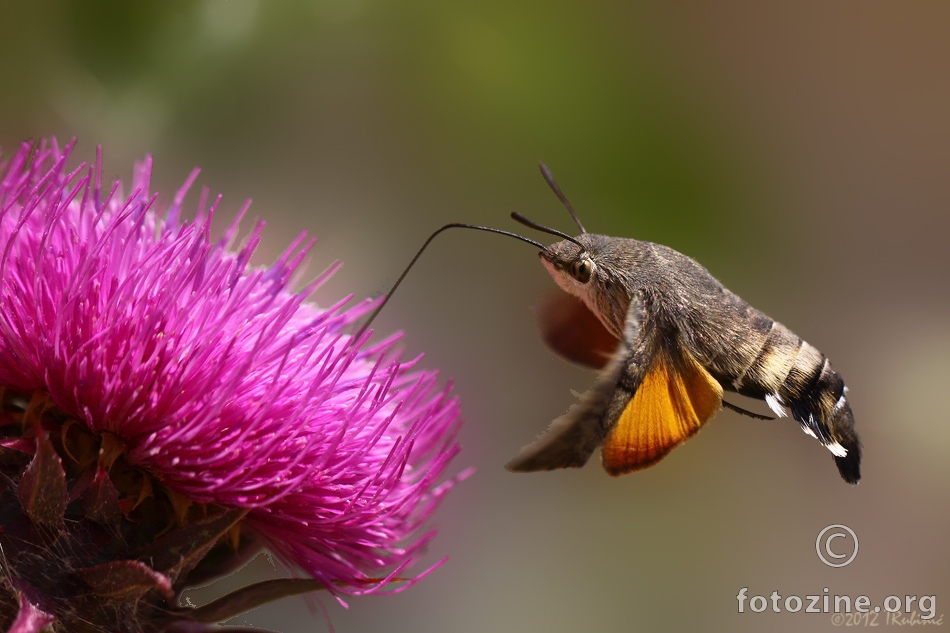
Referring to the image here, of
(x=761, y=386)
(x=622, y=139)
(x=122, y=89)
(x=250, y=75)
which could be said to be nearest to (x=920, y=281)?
(x=622, y=139)

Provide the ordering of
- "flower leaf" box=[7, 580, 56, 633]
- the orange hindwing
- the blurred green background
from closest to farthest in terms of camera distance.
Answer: "flower leaf" box=[7, 580, 56, 633]
the orange hindwing
the blurred green background

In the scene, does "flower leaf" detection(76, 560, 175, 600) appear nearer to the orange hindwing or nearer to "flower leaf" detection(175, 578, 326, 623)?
"flower leaf" detection(175, 578, 326, 623)

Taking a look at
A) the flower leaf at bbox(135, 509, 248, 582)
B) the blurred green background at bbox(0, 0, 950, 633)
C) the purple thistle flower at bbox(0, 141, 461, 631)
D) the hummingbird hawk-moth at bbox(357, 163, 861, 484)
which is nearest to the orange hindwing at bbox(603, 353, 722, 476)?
the hummingbird hawk-moth at bbox(357, 163, 861, 484)

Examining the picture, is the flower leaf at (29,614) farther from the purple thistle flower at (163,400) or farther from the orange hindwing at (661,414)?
the orange hindwing at (661,414)

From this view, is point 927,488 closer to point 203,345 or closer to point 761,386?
point 761,386

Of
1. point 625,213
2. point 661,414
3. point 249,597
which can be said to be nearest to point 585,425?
point 661,414

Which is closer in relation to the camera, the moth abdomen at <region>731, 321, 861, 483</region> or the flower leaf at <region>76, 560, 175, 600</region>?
the flower leaf at <region>76, 560, 175, 600</region>

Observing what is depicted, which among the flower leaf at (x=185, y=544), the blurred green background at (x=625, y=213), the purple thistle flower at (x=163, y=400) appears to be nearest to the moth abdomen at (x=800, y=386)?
the purple thistle flower at (x=163, y=400)
